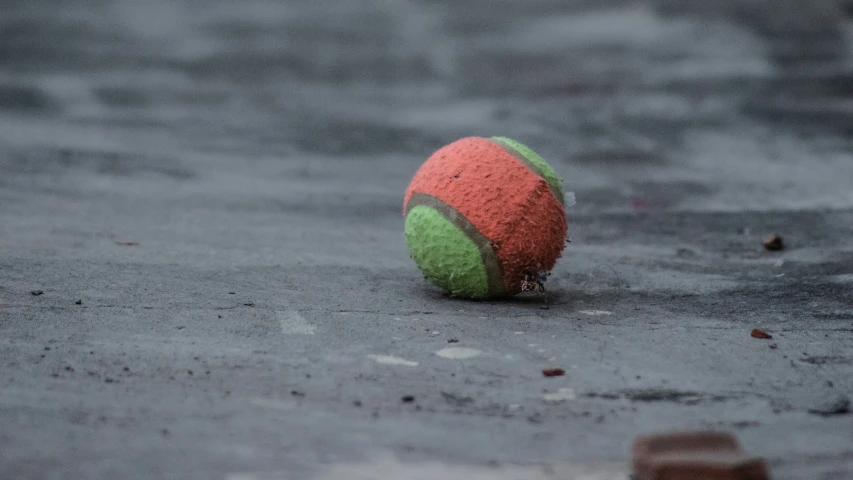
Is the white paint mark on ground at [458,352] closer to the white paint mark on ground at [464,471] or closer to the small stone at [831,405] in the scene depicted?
the white paint mark on ground at [464,471]

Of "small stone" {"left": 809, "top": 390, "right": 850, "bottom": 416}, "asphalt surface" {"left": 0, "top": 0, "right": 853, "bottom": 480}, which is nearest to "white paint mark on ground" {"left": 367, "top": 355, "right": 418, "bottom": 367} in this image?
"asphalt surface" {"left": 0, "top": 0, "right": 853, "bottom": 480}

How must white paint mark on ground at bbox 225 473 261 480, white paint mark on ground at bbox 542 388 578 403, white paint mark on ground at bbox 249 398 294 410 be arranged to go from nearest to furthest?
white paint mark on ground at bbox 225 473 261 480, white paint mark on ground at bbox 249 398 294 410, white paint mark on ground at bbox 542 388 578 403

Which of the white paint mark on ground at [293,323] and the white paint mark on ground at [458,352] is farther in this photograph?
the white paint mark on ground at [293,323]

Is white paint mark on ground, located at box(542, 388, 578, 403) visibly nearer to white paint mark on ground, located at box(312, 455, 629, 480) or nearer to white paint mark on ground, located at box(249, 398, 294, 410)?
white paint mark on ground, located at box(312, 455, 629, 480)

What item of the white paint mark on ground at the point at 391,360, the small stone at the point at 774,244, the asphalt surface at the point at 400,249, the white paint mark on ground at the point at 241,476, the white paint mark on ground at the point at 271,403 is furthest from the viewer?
the small stone at the point at 774,244

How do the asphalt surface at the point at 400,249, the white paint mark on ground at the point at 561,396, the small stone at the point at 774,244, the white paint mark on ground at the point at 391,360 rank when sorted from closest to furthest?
the asphalt surface at the point at 400,249, the white paint mark on ground at the point at 561,396, the white paint mark on ground at the point at 391,360, the small stone at the point at 774,244

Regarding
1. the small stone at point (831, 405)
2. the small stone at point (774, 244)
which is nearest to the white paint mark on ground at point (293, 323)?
the small stone at point (831, 405)
